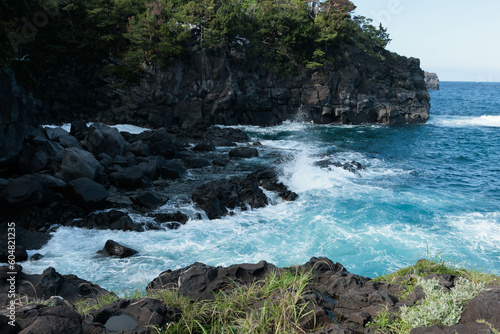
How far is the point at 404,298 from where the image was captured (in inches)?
255

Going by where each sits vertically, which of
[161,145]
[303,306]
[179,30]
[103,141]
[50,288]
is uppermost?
[179,30]

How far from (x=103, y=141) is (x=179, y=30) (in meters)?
21.0

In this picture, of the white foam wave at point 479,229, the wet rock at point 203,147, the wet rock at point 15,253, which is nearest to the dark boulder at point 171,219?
the wet rock at point 15,253

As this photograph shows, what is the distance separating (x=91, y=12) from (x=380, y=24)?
43473mm

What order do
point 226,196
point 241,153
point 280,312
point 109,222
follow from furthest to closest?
point 241,153
point 226,196
point 109,222
point 280,312

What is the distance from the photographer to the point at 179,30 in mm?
39844

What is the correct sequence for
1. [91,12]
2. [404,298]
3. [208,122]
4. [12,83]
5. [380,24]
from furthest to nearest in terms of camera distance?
1. [380,24]
2. [208,122]
3. [91,12]
4. [12,83]
5. [404,298]

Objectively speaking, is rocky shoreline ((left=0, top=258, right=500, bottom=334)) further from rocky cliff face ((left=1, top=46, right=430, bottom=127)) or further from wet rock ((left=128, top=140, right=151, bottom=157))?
rocky cliff face ((left=1, top=46, right=430, bottom=127))

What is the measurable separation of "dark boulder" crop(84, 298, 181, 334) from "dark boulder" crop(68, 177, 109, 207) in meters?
12.6

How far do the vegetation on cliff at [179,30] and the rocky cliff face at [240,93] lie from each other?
1.92 metres

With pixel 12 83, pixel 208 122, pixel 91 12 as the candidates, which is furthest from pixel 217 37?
pixel 12 83

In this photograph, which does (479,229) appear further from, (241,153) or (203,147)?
(203,147)

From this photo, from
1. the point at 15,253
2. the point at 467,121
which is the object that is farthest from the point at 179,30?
the point at 467,121

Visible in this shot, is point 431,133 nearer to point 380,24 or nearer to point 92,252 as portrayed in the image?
point 380,24
